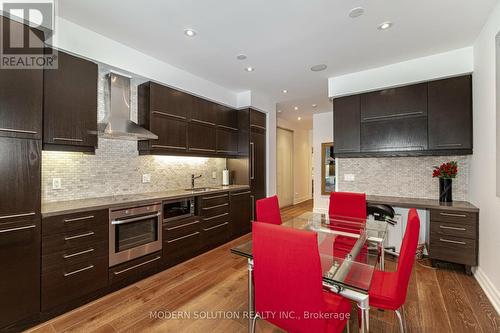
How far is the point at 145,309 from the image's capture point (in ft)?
7.00

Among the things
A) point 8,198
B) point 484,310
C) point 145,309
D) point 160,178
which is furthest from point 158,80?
point 484,310

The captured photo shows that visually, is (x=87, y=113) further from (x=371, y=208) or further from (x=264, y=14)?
(x=371, y=208)

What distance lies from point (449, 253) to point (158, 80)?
441 cm

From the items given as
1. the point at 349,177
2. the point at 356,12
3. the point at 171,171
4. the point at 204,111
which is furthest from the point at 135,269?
the point at 349,177

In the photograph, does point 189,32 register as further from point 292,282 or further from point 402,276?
point 402,276

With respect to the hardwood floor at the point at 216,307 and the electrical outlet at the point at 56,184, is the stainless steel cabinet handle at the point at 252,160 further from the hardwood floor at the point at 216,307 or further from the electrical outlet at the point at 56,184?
the electrical outlet at the point at 56,184

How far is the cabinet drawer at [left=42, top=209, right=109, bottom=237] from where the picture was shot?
77.1 inches

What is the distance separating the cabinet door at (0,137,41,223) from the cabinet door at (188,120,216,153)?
195 centimetres

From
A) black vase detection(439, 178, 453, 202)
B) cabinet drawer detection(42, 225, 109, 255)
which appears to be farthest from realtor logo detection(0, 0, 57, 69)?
black vase detection(439, 178, 453, 202)

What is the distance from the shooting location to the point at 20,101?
1.85 metres

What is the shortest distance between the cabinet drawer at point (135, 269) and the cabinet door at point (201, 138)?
5.51 ft

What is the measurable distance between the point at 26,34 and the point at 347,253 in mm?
3134

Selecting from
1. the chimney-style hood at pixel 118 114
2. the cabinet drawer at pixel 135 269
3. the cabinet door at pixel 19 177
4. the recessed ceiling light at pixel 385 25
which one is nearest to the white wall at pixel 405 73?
the recessed ceiling light at pixel 385 25

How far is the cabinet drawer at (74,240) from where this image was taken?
6.42 ft
